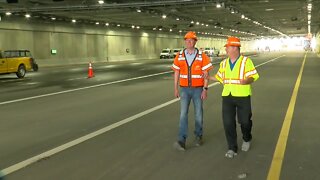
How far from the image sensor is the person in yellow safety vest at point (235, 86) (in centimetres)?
600

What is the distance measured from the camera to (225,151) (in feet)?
21.4

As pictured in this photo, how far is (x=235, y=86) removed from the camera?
6.07 m

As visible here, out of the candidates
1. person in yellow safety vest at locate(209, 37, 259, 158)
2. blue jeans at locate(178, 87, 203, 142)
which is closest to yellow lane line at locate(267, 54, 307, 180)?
person in yellow safety vest at locate(209, 37, 259, 158)

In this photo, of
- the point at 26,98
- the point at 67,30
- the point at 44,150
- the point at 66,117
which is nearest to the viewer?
the point at 44,150

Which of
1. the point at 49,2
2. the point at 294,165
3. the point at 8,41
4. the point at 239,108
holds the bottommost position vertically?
the point at 294,165

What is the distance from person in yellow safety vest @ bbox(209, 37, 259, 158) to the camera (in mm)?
6004

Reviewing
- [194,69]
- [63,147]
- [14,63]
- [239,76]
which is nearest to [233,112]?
[239,76]

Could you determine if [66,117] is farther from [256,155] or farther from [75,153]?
[256,155]

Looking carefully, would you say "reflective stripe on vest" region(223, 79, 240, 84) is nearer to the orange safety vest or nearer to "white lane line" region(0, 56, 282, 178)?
the orange safety vest

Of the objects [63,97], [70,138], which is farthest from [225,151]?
[63,97]

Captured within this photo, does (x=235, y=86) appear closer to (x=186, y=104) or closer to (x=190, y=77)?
(x=190, y=77)

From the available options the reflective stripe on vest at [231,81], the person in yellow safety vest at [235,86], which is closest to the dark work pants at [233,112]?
the person in yellow safety vest at [235,86]

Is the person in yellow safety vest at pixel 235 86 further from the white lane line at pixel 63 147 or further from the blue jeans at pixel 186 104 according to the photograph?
the white lane line at pixel 63 147

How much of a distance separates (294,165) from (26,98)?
34.2 feet
